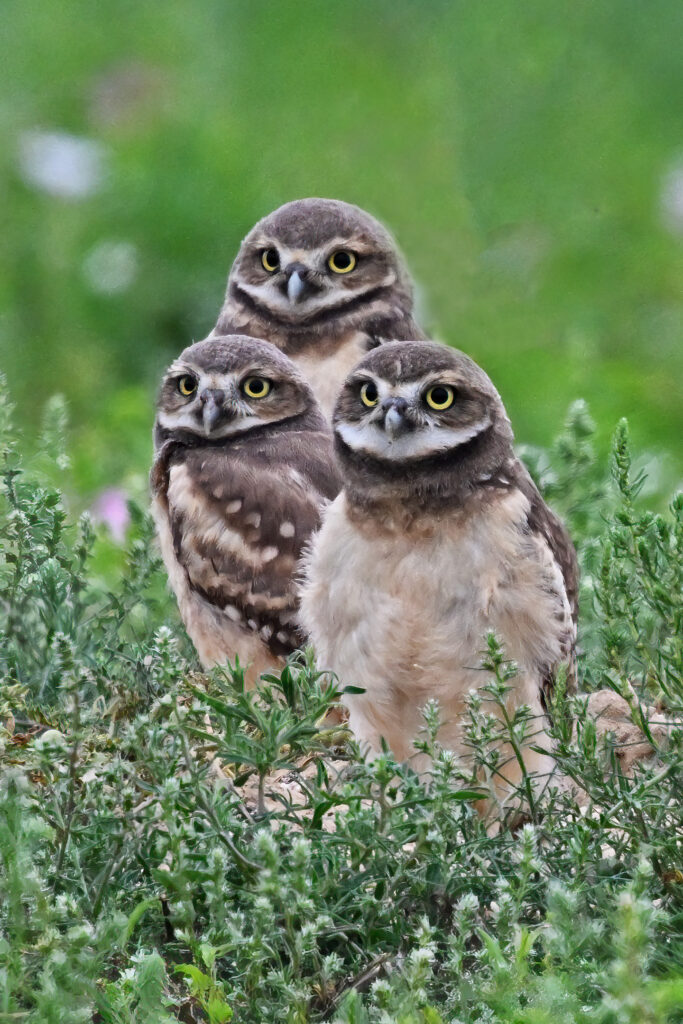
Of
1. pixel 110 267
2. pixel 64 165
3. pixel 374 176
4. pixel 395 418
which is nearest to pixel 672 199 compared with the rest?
pixel 374 176

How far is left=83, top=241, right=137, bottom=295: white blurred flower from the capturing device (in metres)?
8.70

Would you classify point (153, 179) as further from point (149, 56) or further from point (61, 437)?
point (61, 437)

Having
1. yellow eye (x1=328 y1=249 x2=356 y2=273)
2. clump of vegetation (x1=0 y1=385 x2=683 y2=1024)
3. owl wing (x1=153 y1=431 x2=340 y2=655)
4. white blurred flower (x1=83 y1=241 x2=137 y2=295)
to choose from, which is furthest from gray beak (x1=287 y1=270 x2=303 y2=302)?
white blurred flower (x1=83 y1=241 x2=137 y2=295)

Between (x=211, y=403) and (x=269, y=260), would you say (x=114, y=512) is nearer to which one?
(x=269, y=260)

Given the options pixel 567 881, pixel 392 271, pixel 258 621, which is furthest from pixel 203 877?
pixel 392 271

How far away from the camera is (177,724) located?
9.83ft

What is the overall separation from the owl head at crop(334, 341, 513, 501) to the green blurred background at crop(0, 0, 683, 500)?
3.30 m

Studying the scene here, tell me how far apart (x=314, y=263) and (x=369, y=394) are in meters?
1.52

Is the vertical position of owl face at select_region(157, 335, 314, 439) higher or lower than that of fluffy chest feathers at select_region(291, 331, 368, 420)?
lower

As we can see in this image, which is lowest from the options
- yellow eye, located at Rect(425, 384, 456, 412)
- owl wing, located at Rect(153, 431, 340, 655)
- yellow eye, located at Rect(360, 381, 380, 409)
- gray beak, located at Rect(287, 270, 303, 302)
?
yellow eye, located at Rect(425, 384, 456, 412)

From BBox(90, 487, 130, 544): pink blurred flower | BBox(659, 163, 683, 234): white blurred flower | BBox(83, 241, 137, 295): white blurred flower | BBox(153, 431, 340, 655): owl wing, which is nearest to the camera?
BBox(153, 431, 340, 655): owl wing

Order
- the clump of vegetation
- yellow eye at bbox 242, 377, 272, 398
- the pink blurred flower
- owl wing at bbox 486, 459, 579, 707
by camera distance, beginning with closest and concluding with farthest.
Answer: the clump of vegetation → owl wing at bbox 486, 459, 579, 707 → yellow eye at bbox 242, 377, 272, 398 → the pink blurred flower

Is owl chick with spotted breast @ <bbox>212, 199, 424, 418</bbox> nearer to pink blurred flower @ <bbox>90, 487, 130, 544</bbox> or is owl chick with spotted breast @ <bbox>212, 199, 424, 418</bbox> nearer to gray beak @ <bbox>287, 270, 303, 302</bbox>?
gray beak @ <bbox>287, 270, 303, 302</bbox>

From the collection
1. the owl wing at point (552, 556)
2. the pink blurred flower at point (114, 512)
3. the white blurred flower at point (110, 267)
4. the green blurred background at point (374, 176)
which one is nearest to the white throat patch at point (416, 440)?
the owl wing at point (552, 556)
